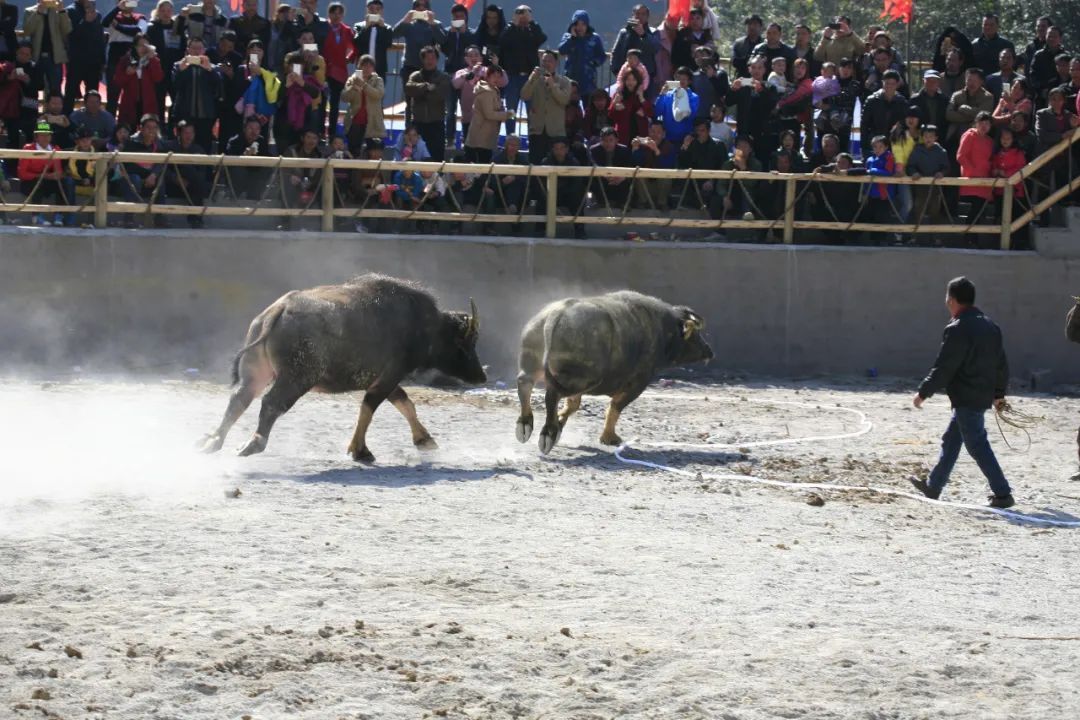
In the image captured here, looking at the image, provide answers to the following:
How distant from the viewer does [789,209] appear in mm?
19375

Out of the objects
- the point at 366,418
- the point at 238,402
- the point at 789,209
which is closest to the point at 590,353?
the point at 366,418

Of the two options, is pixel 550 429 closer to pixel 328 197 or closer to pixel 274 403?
pixel 274 403

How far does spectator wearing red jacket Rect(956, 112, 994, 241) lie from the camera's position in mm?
19469

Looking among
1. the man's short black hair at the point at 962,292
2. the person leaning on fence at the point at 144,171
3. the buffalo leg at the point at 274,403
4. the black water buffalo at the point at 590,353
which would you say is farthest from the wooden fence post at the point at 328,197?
the man's short black hair at the point at 962,292

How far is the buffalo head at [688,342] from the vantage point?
15.2 m

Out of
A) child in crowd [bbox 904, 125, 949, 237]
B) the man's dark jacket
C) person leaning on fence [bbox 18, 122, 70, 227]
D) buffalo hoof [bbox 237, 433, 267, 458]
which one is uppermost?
child in crowd [bbox 904, 125, 949, 237]

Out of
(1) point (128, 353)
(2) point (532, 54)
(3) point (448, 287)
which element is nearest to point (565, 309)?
(3) point (448, 287)

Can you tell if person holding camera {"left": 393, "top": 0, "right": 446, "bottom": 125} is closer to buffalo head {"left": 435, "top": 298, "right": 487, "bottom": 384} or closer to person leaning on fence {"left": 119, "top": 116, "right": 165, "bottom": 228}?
person leaning on fence {"left": 119, "top": 116, "right": 165, "bottom": 228}

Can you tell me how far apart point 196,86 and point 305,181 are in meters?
1.65

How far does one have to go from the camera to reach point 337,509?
10.7m

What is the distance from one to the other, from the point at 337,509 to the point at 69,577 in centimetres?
233

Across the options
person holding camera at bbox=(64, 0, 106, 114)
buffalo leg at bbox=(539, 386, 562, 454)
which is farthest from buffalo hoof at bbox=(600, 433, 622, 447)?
person holding camera at bbox=(64, 0, 106, 114)

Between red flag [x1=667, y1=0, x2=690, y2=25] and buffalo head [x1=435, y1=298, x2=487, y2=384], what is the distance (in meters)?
8.49

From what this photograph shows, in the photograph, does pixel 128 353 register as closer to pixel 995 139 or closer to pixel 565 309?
pixel 565 309
